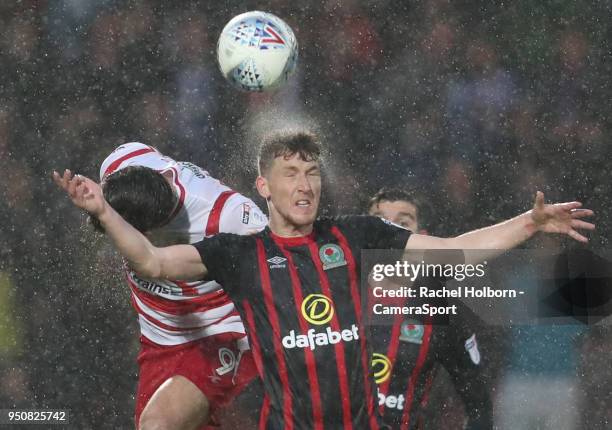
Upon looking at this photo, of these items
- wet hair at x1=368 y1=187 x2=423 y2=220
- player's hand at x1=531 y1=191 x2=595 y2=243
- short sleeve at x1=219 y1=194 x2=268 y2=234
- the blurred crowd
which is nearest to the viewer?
player's hand at x1=531 y1=191 x2=595 y2=243

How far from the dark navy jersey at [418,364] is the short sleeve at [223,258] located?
737 millimetres

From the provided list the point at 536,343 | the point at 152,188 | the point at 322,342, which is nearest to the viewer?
the point at 322,342

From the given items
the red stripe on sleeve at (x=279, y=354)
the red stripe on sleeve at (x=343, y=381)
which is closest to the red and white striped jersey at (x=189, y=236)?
the red stripe on sleeve at (x=279, y=354)

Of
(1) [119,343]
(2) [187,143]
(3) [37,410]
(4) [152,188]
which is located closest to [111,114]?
(2) [187,143]

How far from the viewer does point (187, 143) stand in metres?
6.86

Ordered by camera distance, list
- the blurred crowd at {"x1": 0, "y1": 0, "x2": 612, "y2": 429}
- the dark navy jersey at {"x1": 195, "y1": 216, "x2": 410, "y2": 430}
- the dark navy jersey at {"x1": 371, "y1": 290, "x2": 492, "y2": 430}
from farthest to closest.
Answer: the blurred crowd at {"x1": 0, "y1": 0, "x2": 612, "y2": 429}
the dark navy jersey at {"x1": 371, "y1": 290, "x2": 492, "y2": 430}
the dark navy jersey at {"x1": 195, "y1": 216, "x2": 410, "y2": 430}

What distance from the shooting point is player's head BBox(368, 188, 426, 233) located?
174 inches

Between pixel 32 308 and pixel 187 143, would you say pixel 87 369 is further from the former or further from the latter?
pixel 187 143

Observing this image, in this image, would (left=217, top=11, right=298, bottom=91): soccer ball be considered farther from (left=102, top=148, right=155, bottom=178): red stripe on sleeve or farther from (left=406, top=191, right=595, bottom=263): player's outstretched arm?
(left=406, top=191, right=595, bottom=263): player's outstretched arm

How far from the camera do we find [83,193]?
9.90 feet

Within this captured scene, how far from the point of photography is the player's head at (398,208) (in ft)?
14.5

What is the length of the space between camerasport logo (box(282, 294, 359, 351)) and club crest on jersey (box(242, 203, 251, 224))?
0.85 metres

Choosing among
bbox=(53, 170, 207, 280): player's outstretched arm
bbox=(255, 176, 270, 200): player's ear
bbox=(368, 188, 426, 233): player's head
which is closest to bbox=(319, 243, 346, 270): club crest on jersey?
bbox=(255, 176, 270, 200): player's ear

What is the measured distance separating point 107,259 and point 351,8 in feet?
8.12
